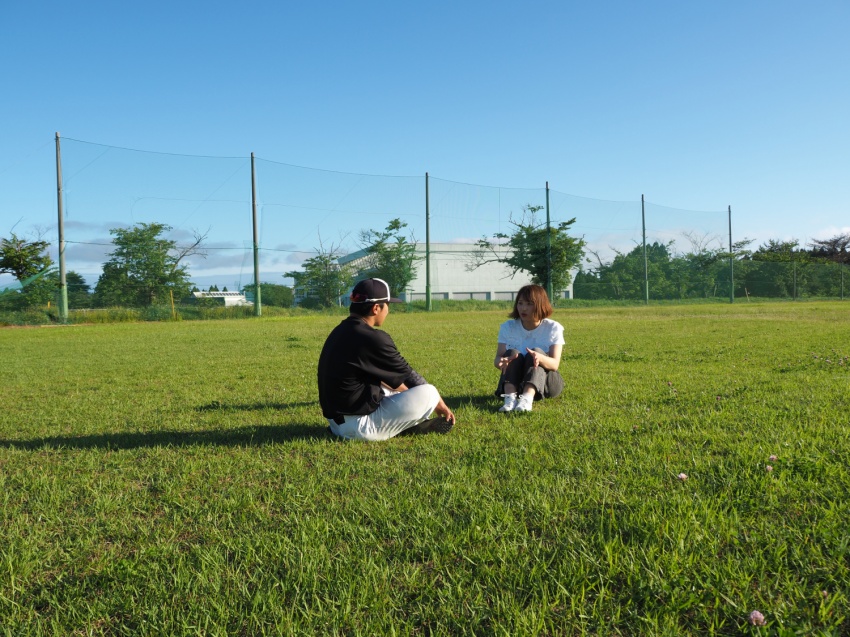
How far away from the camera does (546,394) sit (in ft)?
18.6

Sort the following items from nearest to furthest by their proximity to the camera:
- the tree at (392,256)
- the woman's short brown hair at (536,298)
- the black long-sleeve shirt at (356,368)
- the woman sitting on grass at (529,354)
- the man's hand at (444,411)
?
1. the black long-sleeve shirt at (356,368)
2. the man's hand at (444,411)
3. the woman sitting on grass at (529,354)
4. the woman's short brown hair at (536,298)
5. the tree at (392,256)

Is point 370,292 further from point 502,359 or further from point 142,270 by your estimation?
point 142,270

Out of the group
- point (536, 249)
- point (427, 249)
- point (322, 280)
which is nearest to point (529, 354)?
point (322, 280)

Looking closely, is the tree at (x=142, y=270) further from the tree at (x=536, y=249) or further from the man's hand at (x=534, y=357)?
the man's hand at (x=534, y=357)

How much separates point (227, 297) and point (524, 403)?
77.2 ft

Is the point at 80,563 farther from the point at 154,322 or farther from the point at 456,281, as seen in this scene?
the point at 456,281

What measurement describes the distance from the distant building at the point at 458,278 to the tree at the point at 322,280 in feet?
1.87

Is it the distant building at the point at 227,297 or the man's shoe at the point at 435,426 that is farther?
the distant building at the point at 227,297

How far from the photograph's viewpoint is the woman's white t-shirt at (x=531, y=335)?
18.8 feet

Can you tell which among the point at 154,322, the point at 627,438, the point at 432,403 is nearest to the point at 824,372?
the point at 627,438

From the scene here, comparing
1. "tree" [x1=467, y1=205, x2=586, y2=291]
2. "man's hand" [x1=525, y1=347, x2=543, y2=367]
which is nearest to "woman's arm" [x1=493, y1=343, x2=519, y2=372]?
"man's hand" [x1=525, y1=347, x2=543, y2=367]

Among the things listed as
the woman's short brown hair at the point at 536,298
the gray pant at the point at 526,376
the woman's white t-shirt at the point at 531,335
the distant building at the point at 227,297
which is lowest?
the gray pant at the point at 526,376

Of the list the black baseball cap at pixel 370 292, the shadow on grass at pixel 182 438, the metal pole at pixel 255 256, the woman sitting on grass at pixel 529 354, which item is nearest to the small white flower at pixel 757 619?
the black baseball cap at pixel 370 292

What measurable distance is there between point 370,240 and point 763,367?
84.8 ft
